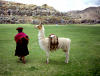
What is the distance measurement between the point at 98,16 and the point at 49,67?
15761 cm

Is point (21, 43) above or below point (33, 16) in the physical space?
below

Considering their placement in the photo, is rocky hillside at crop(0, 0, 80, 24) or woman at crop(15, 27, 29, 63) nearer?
woman at crop(15, 27, 29, 63)

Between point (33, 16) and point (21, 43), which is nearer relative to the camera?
point (21, 43)

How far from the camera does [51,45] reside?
19.7 ft

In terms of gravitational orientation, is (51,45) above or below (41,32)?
below

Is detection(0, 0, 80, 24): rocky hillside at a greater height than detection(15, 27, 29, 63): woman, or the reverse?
detection(0, 0, 80, 24): rocky hillside

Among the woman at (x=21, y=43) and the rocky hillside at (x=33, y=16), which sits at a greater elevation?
the rocky hillside at (x=33, y=16)

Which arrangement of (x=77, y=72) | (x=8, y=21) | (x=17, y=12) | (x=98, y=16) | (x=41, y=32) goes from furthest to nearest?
(x=98, y=16)
(x=17, y=12)
(x=8, y=21)
(x=41, y=32)
(x=77, y=72)

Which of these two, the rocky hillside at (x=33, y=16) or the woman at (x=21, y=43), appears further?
the rocky hillside at (x=33, y=16)

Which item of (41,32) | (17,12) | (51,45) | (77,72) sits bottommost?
(77,72)

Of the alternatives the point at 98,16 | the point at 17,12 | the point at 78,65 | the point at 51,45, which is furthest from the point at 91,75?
the point at 98,16

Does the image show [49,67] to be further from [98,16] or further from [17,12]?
[98,16]

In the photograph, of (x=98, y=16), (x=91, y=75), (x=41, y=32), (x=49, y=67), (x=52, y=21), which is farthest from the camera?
(x=98, y=16)

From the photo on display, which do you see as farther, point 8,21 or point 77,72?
point 8,21
